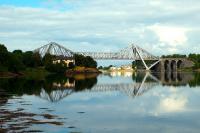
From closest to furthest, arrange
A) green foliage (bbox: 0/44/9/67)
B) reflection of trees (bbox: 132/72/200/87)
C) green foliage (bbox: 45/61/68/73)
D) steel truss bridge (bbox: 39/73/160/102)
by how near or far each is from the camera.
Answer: steel truss bridge (bbox: 39/73/160/102), reflection of trees (bbox: 132/72/200/87), green foliage (bbox: 0/44/9/67), green foliage (bbox: 45/61/68/73)

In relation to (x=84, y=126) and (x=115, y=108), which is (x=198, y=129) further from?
(x=115, y=108)

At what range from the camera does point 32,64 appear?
132625 mm

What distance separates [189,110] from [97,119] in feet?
25.5

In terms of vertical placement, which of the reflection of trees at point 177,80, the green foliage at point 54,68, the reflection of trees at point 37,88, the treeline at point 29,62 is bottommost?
the reflection of trees at point 177,80

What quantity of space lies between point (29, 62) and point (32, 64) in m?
1.82

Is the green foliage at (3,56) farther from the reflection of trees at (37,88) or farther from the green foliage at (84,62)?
the green foliage at (84,62)

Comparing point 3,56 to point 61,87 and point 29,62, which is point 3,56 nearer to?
point 29,62

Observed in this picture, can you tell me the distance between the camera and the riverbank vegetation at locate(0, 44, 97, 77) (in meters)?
99.3

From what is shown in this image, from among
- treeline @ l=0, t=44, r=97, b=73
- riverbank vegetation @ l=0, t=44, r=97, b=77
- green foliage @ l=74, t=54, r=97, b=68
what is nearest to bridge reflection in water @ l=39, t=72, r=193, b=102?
riverbank vegetation @ l=0, t=44, r=97, b=77

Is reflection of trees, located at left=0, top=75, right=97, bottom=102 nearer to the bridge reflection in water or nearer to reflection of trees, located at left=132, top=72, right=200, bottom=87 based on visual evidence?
the bridge reflection in water

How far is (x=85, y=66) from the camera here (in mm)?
166625

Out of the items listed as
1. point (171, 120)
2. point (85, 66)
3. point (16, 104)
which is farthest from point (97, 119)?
point (85, 66)

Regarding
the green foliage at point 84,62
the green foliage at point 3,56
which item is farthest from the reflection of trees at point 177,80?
the green foliage at point 84,62

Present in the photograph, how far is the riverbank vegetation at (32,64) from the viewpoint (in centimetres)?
9931
